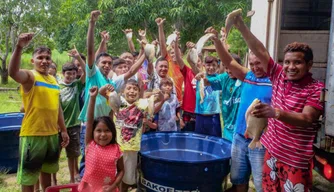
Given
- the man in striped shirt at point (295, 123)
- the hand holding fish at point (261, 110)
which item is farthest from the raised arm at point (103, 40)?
the hand holding fish at point (261, 110)

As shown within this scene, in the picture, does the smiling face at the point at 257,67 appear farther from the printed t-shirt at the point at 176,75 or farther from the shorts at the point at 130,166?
the printed t-shirt at the point at 176,75

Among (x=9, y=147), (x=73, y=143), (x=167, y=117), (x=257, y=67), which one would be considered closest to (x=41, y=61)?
(x=73, y=143)

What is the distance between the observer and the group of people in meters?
2.04

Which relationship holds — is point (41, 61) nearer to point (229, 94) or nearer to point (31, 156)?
point (31, 156)

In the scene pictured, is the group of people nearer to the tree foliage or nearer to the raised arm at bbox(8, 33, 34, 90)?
the raised arm at bbox(8, 33, 34, 90)

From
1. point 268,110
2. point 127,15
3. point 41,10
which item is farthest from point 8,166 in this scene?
point 41,10

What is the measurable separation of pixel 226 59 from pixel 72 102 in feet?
6.27

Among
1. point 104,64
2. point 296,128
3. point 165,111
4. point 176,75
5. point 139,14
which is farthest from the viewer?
point 139,14

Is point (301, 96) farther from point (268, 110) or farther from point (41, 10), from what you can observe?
point (41, 10)

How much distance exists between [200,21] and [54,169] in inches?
356

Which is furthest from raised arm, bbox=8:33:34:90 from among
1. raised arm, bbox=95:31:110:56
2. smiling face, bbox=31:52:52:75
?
raised arm, bbox=95:31:110:56

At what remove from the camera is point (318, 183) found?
4062 millimetres

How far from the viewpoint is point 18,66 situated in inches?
102

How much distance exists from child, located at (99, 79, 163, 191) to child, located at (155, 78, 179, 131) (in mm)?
688
